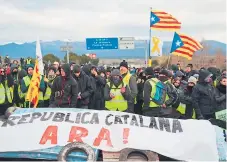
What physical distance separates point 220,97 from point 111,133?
2.86 m

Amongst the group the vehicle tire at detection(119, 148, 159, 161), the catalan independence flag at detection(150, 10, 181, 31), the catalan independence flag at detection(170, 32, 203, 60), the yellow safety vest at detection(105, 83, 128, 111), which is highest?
the catalan independence flag at detection(150, 10, 181, 31)

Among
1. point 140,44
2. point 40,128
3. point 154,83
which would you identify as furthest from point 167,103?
point 140,44

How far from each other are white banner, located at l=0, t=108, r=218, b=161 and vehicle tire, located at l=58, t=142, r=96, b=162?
16 centimetres

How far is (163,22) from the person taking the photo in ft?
64.2

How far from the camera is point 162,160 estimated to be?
20.5 ft

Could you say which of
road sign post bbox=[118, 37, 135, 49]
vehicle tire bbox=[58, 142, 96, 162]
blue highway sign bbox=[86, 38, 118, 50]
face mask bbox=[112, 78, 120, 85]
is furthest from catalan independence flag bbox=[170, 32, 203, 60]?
blue highway sign bbox=[86, 38, 118, 50]

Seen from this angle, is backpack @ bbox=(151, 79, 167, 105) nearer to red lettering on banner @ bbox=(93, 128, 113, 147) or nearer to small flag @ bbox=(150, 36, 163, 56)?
red lettering on banner @ bbox=(93, 128, 113, 147)

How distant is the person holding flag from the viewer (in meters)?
9.12

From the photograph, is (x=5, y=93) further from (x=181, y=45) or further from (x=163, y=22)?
(x=163, y=22)

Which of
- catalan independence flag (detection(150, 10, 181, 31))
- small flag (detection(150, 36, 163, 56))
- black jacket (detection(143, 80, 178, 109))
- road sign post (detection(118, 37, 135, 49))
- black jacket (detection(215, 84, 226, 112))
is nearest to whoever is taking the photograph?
black jacket (detection(143, 80, 178, 109))

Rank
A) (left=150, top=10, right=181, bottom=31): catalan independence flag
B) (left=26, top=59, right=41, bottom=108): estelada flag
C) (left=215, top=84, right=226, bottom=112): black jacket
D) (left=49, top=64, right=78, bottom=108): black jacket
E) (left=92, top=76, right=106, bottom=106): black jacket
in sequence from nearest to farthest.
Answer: (left=215, top=84, right=226, bottom=112): black jacket → (left=49, top=64, right=78, bottom=108): black jacket → (left=26, top=59, right=41, bottom=108): estelada flag → (left=92, top=76, right=106, bottom=106): black jacket → (left=150, top=10, right=181, bottom=31): catalan independence flag

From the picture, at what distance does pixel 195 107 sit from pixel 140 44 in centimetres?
2814

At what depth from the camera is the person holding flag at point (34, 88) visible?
9125 mm

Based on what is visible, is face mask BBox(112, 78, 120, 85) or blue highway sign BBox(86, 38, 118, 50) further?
blue highway sign BBox(86, 38, 118, 50)
